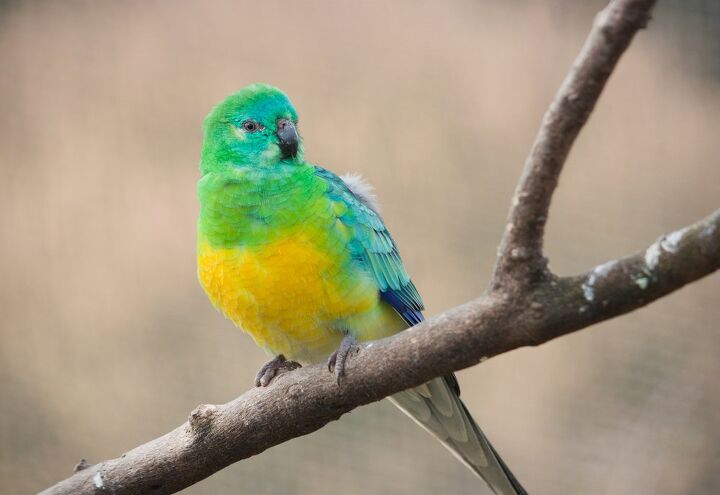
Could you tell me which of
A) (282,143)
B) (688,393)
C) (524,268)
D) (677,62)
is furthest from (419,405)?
(677,62)

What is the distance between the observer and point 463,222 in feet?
18.1

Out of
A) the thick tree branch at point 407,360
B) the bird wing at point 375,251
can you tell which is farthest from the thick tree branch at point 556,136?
the bird wing at point 375,251

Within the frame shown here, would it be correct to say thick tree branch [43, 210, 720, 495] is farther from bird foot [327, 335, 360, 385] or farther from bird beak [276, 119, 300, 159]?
bird beak [276, 119, 300, 159]

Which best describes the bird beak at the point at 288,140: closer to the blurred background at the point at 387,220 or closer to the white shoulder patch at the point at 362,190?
the white shoulder patch at the point at 362,190

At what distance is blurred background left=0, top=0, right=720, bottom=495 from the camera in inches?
211

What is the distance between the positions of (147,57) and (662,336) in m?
3.71

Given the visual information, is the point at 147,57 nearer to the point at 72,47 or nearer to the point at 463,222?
the point at 72,47

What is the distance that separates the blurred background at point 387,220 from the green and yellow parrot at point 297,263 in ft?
6.35

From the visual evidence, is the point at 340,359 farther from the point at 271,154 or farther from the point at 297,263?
the point at 271,154

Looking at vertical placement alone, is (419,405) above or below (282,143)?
below

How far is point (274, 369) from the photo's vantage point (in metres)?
3.43

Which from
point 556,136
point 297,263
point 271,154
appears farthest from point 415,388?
point 556,136

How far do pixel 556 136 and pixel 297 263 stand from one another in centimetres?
130

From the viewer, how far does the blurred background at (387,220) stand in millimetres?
5363
